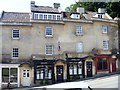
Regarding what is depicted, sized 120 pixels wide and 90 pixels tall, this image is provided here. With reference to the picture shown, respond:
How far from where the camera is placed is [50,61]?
8117 mm

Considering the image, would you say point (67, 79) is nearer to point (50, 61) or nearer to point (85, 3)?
point (50, 61)

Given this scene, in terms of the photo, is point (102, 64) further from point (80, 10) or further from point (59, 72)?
point (80, 10)

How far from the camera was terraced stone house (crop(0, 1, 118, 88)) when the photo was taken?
7.93 m

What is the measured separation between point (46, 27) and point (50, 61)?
0.90 metres

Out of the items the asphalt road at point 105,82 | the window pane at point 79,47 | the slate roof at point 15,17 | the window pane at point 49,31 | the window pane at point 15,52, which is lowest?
the asphalt road at point 105,82

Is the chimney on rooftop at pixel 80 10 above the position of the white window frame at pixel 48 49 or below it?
above

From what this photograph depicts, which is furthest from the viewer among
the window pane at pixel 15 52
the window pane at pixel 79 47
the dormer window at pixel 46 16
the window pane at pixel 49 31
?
the dormer window at pixel 46 16

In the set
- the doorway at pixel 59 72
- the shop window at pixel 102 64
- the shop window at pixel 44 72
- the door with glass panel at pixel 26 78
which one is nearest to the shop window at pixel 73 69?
the doorway at pixel 59 72

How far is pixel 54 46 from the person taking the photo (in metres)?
8.04

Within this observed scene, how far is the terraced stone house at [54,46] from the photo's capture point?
793cm

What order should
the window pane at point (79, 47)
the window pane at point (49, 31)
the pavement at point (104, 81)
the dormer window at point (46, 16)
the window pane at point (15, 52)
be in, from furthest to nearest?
1. the dormer window at point (46, 16)
2. the window pane at point (49, 31)
3. the window pane at point (79, 47)
4. the window pane at point (15, 52)
5. the pavement at point (104, 81)

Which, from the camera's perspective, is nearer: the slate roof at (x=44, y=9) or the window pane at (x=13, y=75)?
the window pane at (x=13, y=75)

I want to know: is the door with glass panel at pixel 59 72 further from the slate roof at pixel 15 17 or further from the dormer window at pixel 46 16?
the slate roof at pixel 15 17

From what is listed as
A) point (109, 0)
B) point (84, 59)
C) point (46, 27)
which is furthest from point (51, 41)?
point (109, 0)
